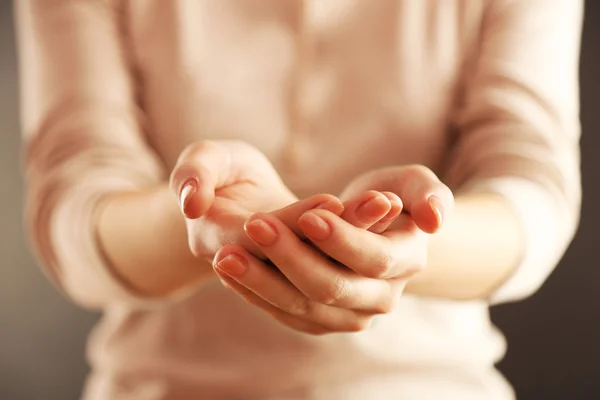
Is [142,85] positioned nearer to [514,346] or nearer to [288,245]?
[288,245]

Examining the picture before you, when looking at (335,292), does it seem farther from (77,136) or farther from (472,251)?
(77,136)

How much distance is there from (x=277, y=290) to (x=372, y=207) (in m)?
0.08

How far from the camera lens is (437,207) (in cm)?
41

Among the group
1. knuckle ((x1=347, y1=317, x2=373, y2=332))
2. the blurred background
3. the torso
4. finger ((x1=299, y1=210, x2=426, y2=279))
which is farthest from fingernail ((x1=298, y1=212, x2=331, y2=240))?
the blurred background

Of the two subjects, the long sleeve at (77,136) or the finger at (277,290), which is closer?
the finger at (277,290)

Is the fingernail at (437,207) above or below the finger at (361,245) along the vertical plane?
above

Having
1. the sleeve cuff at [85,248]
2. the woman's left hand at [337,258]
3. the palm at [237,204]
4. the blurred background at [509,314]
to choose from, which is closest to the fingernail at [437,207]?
the woman's left hand at [337,258]

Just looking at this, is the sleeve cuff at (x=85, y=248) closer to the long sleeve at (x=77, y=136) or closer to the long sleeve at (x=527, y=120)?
the long sleeve at (x=77, y=136)

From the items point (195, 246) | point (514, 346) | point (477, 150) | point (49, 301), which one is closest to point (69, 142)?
point (195, 246)

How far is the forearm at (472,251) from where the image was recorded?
52 cm

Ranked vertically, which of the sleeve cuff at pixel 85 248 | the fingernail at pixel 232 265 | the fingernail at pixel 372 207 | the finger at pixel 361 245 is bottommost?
the sleeve cuff at pixel 85 248

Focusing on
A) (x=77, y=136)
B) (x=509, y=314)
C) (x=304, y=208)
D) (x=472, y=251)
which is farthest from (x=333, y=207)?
(x=509, y=314)

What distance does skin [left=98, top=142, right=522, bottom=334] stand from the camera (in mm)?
401

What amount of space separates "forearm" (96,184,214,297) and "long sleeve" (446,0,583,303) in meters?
0.24
